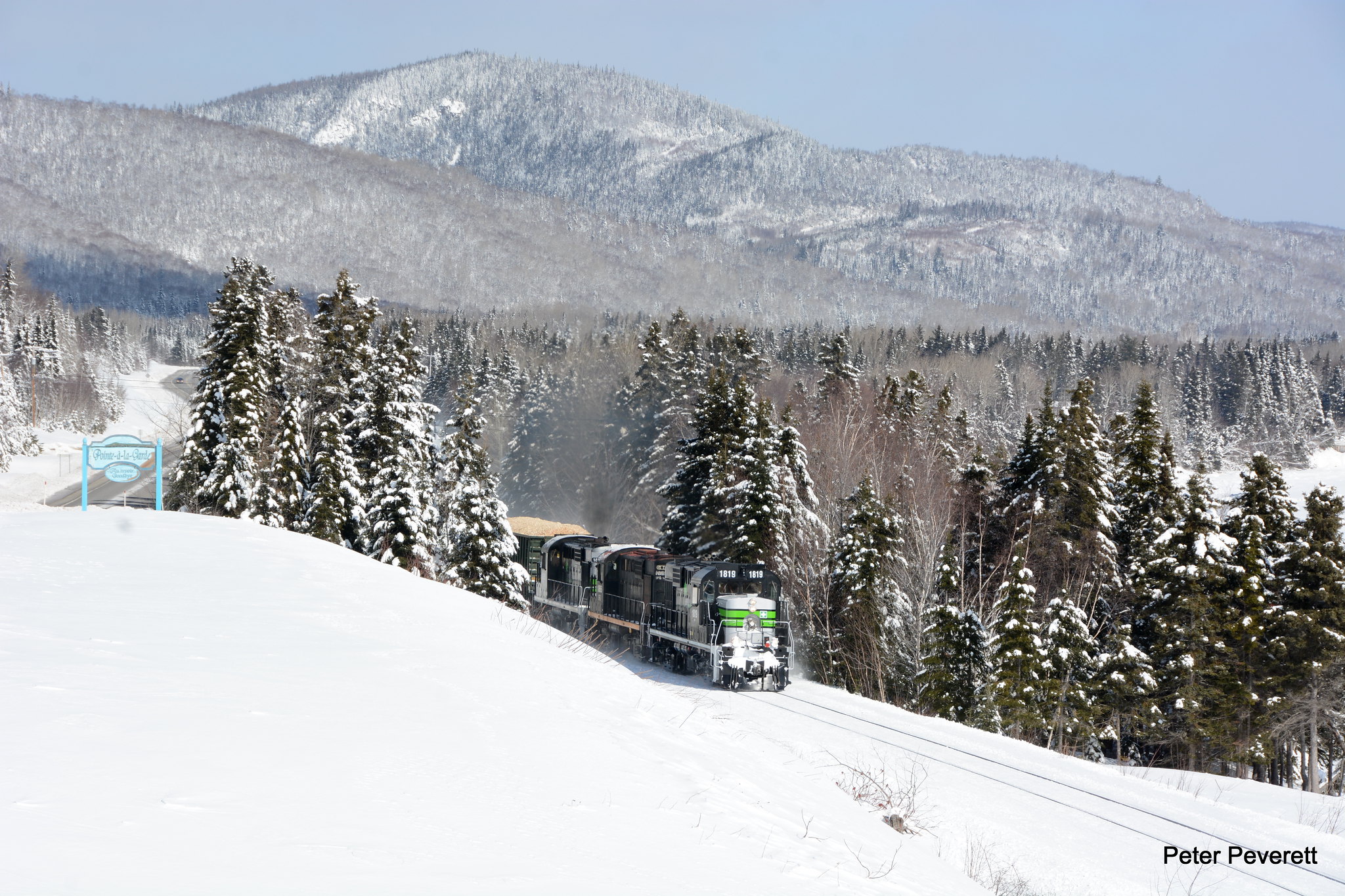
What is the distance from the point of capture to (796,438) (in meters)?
43.0

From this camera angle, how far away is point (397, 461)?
36.2 m

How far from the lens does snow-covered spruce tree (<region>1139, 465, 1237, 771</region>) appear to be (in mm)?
33844

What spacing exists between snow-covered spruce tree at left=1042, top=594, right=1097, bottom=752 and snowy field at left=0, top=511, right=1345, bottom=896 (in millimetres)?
16193

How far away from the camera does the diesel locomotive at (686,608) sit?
29.6m

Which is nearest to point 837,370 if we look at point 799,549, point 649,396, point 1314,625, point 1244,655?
point 649,396

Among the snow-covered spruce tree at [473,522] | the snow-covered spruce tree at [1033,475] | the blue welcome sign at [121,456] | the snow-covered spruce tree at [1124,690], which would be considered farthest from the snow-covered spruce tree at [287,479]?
the snow-covered spruce tree at [1124,690]

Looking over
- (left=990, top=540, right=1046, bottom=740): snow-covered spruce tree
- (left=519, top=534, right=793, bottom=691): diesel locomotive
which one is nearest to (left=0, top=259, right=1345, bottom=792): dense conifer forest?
(left=990, top=540, right=1046, bottom=740): snow-covered spruce tree

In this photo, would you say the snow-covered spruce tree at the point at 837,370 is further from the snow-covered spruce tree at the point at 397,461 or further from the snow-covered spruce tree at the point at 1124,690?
the snow-covered spruce tree at the point at 397,461

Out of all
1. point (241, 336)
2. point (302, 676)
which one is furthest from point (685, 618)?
point (302, 676)

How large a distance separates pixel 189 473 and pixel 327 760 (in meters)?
36.8

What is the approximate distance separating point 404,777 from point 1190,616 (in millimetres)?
35401

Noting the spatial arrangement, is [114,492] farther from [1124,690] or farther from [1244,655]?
[1244,655]

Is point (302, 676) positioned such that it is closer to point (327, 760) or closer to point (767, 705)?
point (327, 760)

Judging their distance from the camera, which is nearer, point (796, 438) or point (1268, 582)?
point (1268, 582)
